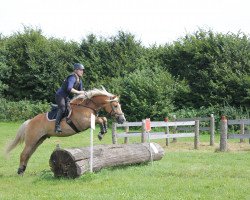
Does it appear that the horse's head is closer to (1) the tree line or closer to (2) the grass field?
(2) the grass field

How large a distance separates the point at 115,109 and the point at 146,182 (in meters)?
2.65

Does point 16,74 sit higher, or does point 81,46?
point 81,46

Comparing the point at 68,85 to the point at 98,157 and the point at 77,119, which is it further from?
the point at 98,157

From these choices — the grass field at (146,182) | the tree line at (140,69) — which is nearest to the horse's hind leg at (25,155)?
the grass field at (146,182)

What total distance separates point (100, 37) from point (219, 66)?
Answer: 10188mm

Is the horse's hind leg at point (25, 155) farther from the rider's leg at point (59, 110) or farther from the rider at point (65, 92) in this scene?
the rider at point (65, 92)

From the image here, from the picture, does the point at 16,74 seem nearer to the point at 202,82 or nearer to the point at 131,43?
the point at 131,43

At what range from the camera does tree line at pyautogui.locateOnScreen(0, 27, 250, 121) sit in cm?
2988

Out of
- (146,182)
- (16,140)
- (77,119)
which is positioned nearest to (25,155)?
(16,140)

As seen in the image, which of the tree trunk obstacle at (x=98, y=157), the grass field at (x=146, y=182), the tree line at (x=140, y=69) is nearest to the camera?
the grass field at (x=146, y=182)

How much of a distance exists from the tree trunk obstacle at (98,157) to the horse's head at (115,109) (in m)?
0.79

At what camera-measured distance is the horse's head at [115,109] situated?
12.0m

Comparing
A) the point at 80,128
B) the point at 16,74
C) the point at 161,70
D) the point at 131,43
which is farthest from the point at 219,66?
the point at 80,128

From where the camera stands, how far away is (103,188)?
368 inches
